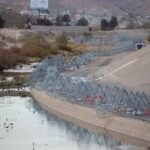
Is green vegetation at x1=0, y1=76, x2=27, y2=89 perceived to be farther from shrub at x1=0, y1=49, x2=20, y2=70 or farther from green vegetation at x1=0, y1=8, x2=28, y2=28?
green vegetation at x1=0, y1=8, x2=28, y2=28

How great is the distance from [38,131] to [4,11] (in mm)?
126749

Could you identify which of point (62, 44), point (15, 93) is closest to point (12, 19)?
point (62, 44)

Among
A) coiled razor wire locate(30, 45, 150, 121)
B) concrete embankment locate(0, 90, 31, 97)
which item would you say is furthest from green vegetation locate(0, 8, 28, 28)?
concrete embankment locate(0, 90, 31, 97)

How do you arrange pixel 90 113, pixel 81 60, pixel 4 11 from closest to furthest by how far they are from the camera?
pixel 90 113 < pixel 81 60 < pixel 4 11

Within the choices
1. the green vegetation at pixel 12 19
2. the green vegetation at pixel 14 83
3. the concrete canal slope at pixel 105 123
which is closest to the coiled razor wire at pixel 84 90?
the concrete canal slope at pixel 105 123

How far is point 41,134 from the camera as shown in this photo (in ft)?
154

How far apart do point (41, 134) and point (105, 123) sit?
440cm

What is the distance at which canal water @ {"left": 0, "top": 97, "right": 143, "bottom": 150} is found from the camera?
42.6 meters

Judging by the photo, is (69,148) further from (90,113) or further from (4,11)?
(4,11)

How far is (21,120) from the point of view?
172ft

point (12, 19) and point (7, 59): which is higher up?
point (12, 19)

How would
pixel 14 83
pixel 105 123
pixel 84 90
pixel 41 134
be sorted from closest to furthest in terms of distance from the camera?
pixel 41 134 → pixel 105 123 → pixel 84 90 → pixel 14 83

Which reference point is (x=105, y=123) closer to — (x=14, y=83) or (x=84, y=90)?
(x=84, y=90)

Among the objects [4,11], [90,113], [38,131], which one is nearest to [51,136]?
[38,131]
